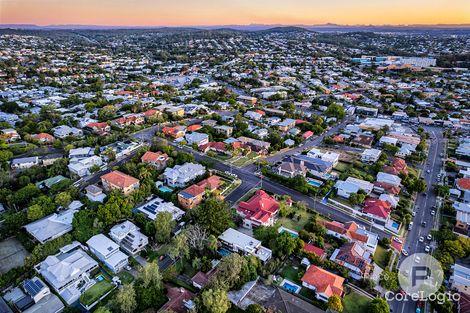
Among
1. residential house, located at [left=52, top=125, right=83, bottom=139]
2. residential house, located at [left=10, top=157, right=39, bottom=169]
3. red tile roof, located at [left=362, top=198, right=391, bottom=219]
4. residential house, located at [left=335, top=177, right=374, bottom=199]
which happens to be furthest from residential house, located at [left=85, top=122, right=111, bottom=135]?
red tile roof, located at [left=362, top=198, right=391, bottom=219]

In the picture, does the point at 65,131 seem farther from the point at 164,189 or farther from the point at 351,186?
the point at 351,186

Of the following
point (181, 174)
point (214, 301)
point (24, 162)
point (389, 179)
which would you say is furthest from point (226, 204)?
point (24, 162)

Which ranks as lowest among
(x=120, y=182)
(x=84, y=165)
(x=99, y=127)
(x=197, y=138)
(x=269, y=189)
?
(x=269, y=189)

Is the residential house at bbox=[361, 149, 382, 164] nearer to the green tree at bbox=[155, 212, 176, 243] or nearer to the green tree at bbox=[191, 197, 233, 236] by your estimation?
the green tree at bbox=[191, 197, 233, 236]

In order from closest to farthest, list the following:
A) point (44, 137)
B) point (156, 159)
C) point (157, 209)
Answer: point (157, 209), point (156, 159), point (44, 137)

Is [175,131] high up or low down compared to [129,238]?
up

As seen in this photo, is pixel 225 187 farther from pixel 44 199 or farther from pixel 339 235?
pixel 44 199

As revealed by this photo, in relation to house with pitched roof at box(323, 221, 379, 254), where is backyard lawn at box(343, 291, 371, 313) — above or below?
below
